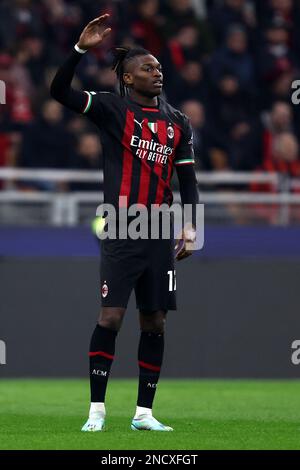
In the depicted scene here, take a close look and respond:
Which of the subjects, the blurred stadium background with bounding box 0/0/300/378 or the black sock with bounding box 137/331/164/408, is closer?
the black sock with bounding box 137/331/164/408

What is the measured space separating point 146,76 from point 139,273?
120cm

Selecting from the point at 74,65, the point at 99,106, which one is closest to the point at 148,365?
the point at 99,106

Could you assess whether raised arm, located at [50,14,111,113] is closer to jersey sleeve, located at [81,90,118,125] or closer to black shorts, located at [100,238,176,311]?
jersey sleeve, located at [81,90,118,125]

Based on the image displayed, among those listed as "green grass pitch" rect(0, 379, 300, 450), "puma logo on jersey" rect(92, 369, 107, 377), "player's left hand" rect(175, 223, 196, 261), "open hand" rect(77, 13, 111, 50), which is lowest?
"green grass pitch" rect(0, 379, 300, 450)

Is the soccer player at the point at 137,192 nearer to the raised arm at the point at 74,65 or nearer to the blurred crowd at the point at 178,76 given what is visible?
the raised arm at the point at 74,65

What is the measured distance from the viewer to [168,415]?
352 inches

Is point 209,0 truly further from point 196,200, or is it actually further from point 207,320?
point 196,200

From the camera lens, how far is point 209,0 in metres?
16.5

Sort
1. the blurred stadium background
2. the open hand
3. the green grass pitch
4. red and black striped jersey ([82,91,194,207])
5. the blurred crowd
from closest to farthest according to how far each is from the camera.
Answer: the green grass pitch
the open hand
red and black striped jersey ([82,91,194,207])
the blurred stadium background
the blurred crowd

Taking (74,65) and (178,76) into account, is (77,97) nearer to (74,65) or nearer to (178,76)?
(74,65)

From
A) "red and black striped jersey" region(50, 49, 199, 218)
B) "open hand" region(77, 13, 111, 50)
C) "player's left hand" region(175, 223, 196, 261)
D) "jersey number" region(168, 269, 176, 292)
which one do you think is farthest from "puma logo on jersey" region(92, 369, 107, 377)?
"open hand" region(77, 13, 111, 50)

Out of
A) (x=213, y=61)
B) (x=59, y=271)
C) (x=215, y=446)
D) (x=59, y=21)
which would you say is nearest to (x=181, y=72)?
(x=213, y=61)

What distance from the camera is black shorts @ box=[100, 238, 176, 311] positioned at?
7594 mm

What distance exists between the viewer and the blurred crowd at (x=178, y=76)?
13.6m
